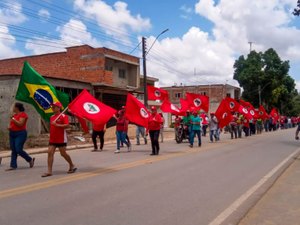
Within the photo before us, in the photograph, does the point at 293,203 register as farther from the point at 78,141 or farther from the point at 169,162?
the point at 78,141

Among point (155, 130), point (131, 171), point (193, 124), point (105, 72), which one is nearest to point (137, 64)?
point (105, 72)

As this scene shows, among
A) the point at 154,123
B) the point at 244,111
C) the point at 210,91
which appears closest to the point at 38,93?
the point at 154,123

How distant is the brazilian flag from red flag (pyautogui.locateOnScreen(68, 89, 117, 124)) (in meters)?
0.46

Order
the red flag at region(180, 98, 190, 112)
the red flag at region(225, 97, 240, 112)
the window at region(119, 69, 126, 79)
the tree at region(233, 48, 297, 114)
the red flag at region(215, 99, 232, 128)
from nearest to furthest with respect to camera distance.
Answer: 1. the red flag at region(180, 98, 190, 112)
2. the red flag at region(215, 99, 232, 128)
3. the red flag at region(225, 97, 240, 112)
4. the window at region(119, 69, 126, 79)
5. the tree at region(233, 48, 297, 114)

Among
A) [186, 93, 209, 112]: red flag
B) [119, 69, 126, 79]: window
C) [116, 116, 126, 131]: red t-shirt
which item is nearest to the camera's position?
[116, 116, 126, 131]: red t-shirt

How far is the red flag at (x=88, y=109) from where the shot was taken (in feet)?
35.6

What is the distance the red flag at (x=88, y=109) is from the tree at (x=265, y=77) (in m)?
53.0

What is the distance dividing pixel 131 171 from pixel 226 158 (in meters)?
4.62

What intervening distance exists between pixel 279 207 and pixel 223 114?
1821cm

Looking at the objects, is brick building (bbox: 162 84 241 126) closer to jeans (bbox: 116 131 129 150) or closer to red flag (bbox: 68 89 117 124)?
jeans (bbox: 116 131 129 150)

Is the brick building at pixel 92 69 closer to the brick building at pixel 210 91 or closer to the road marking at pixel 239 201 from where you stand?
the road marking at pixel 239 201

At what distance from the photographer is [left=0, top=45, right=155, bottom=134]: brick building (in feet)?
107

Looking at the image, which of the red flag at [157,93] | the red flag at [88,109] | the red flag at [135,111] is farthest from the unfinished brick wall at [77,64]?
the red flag at [88,109]

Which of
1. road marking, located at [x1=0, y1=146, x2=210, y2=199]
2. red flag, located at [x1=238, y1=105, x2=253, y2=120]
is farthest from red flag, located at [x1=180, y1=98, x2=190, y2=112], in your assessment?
road marking, located at [x1=0, y1=146, x2=210, y2=199]
